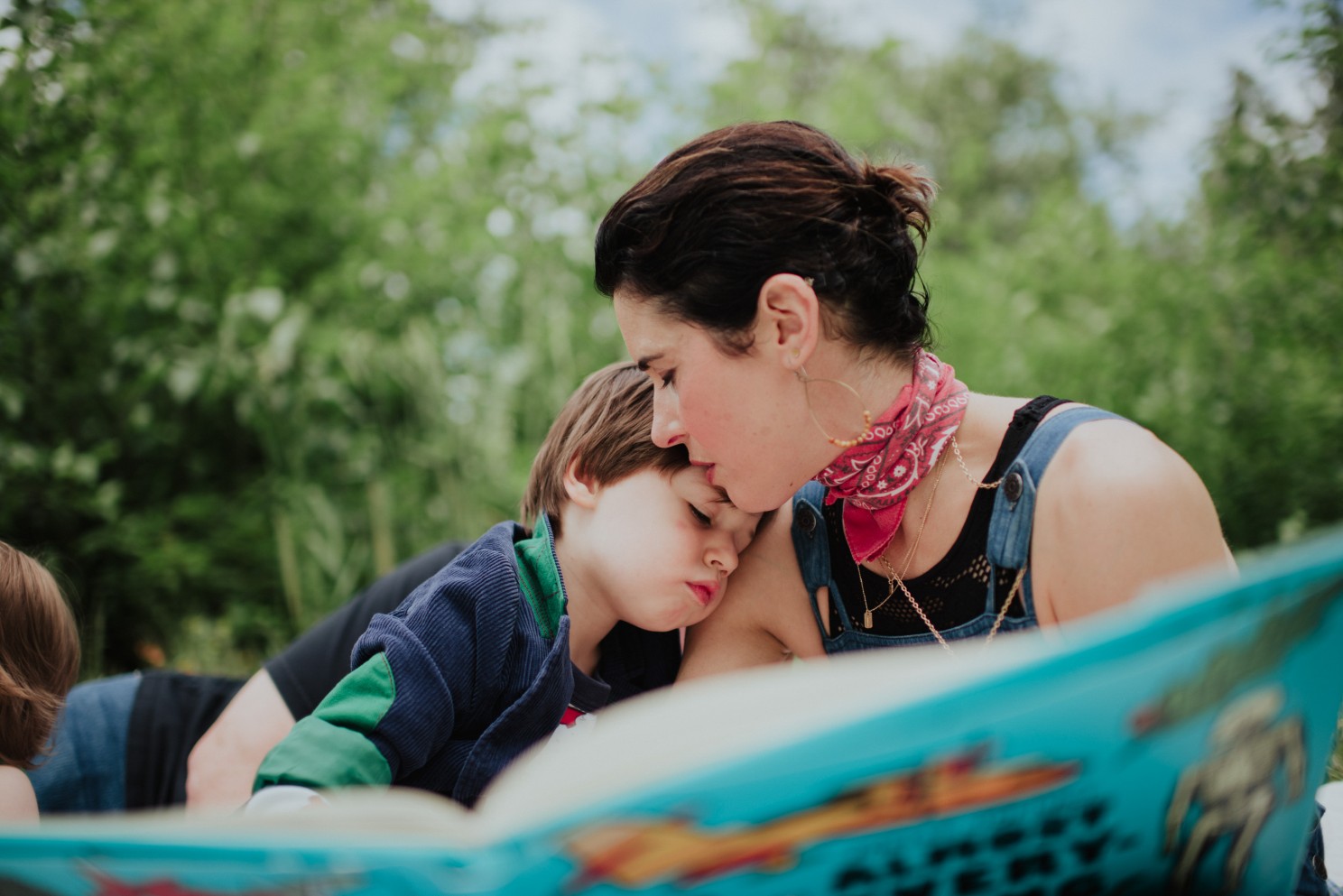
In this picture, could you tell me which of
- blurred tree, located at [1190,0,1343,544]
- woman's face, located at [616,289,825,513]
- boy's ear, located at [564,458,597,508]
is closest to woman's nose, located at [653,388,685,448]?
woman's face, located at [616,289,825,513]

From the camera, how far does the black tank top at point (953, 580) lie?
1469 millimetres

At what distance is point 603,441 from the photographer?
179cm

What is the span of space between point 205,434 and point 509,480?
3.68 ft

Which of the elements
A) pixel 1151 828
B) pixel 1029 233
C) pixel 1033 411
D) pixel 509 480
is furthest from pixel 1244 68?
pixel 1151 828

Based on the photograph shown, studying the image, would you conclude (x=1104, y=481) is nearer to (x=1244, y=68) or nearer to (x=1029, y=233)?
(x=1244, y=68)

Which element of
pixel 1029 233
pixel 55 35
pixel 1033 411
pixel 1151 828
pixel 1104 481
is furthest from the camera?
pixel 1029 233

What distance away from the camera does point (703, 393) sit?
150cm

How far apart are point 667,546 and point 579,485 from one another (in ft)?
0.76

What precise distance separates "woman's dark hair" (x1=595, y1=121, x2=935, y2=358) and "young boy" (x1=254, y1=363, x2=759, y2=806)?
1.16 ft

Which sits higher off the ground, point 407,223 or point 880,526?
point 407,223

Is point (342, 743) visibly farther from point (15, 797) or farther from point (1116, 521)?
point (1116, 521)

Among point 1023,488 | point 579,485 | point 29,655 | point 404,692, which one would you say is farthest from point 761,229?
point 29,655

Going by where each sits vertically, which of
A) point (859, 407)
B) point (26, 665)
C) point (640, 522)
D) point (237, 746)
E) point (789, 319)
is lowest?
point (237, 746)

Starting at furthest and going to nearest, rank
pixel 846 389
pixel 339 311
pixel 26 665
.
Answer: pixel 339 311
pixel 26 665
pixel 846 389
